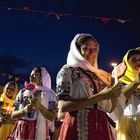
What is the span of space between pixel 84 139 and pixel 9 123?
5273mm

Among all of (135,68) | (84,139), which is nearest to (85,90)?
(84,139)

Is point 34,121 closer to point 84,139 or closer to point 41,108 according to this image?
point 41,108

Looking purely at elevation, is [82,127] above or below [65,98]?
below

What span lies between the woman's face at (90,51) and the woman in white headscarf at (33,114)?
173 cm

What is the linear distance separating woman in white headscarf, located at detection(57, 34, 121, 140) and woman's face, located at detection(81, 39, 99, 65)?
30mm

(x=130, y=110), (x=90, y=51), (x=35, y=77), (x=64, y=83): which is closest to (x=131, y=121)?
(x=130, y=110)

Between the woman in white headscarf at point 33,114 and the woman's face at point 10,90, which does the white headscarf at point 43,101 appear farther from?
the woman's face at point 10,90

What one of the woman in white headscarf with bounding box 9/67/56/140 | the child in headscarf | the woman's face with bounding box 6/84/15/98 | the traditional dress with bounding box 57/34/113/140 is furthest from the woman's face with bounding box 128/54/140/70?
the woman's face with bounding box 6/84/15/98

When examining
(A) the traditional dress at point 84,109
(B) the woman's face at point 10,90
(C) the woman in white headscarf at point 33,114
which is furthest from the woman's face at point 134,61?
(B) the woman's face at point 10,90

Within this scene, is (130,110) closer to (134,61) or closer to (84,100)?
(134,61)

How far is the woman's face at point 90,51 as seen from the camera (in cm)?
285

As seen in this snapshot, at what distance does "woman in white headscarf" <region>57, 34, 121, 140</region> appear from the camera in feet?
8.22

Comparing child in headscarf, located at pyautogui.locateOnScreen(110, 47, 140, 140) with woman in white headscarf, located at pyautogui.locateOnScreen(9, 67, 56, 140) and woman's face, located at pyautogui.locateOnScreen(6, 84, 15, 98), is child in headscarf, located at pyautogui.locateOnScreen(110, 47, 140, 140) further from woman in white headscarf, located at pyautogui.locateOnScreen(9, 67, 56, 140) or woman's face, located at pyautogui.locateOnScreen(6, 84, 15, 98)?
woman's face, located at pyautogui.locateOnScreen(6, 84, 15, 98)

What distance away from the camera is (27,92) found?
4.82 metres
